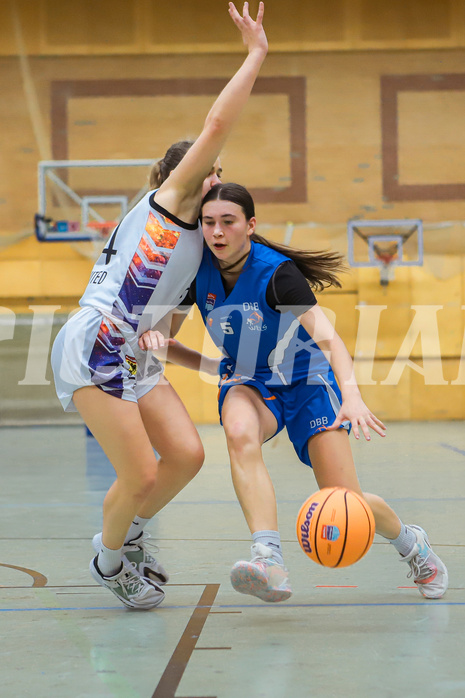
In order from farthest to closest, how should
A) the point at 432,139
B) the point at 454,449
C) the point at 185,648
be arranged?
1. the point at 432,139
2. the point at 454,449
3. the point at 185,648

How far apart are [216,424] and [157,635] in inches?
401

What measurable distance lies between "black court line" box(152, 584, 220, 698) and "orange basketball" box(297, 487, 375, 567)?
19.4 inches

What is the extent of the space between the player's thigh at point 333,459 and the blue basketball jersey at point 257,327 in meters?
0.25

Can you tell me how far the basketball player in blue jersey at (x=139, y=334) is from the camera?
129 inches

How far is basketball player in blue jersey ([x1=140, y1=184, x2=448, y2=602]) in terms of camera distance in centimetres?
334

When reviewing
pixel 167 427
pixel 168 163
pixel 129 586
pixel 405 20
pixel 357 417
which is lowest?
pixel 129 586

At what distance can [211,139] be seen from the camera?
3.19 meters

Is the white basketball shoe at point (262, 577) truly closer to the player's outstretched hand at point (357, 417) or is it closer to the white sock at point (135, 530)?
the player's outstretched hand at point (357, 417)

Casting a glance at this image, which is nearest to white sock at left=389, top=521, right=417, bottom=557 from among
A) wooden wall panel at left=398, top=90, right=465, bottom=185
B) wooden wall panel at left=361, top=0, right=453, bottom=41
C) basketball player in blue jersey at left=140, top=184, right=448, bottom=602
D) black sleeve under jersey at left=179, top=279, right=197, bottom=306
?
basketball player in blue jersey at left=140, top=184, right=448, bottom=602

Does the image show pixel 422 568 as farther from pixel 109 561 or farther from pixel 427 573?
pixel 109 561

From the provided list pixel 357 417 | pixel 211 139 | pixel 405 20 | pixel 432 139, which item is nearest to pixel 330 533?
pixel 357 417

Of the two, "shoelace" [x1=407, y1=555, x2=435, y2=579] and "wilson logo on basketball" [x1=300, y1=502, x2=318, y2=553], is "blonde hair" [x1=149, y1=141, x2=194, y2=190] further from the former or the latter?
"shoelace" [x1=407, y1=555, x2=435, y2=579]

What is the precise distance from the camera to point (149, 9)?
15445 mm

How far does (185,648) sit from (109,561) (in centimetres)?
61
